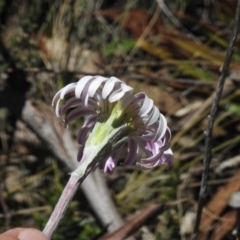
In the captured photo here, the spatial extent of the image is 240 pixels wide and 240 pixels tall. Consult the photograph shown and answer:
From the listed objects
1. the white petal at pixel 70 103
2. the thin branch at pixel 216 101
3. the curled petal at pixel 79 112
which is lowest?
the thin branch at pixel 216 101

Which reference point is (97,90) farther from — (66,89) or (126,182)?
(126,182)

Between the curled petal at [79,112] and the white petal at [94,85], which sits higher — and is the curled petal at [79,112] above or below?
below

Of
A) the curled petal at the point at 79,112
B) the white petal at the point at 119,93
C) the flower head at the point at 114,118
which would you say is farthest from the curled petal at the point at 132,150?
the white petal at the point at 119,93

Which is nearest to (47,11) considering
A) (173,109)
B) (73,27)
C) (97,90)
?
(73,27)

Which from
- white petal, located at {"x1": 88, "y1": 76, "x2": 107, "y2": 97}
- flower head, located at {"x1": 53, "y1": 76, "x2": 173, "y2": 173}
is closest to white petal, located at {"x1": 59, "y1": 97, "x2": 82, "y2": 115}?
Result: flower head, located at {"x1": 53, "y1": 76, "x2": 173, "y2": 173}

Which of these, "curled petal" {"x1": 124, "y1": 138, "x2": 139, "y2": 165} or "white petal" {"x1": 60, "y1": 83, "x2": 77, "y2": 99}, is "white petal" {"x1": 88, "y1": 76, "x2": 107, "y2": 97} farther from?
"curled petal" {"x1": 124, "y1": 138, "x2": 139, "y2": 165}

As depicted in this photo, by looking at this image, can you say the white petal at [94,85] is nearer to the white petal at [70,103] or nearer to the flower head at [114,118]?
the flower head at [114,118]
